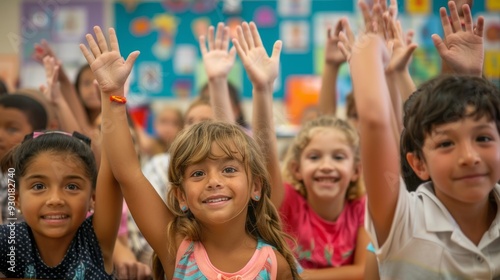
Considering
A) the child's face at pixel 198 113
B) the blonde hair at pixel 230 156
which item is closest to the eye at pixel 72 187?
the blonde hair at pixel 230 156

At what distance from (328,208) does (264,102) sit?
0.66 meters

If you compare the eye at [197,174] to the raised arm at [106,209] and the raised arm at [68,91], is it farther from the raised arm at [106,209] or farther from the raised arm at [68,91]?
the raised arm at [68,91]

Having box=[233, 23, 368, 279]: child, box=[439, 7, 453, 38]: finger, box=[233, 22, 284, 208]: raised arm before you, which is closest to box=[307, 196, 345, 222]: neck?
box=[233, 23, 368, 279]: child

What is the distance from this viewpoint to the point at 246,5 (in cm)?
563

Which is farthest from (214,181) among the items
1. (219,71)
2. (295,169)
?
(295,169)

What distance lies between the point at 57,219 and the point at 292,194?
983 millimetres

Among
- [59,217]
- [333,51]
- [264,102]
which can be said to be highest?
[333,51]

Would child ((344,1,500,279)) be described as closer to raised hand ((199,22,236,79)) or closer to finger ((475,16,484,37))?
finger ((475,16,484,37))

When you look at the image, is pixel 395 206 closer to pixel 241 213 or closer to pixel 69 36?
pixel 241 213

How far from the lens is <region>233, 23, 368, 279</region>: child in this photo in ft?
6.84

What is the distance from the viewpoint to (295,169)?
228cm

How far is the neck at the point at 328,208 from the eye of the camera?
2.18 metres

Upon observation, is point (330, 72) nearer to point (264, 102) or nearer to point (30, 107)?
point (264, 102)

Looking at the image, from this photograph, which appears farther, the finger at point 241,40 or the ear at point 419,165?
the finger at point 241,40
